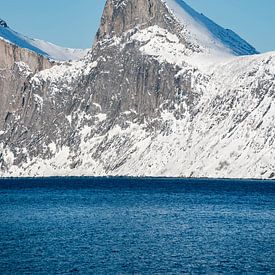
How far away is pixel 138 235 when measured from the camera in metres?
99.1

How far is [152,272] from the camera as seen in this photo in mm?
75188

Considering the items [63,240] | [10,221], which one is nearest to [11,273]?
[63,240]

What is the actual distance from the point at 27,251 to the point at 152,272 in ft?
54.6

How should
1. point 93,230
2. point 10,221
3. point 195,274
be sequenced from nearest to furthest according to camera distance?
1. point 195,274
2. point 93,230
3. point 10,221

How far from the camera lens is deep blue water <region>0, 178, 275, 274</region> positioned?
7869 centimetres

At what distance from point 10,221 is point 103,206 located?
3097cm

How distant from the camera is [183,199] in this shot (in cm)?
15925

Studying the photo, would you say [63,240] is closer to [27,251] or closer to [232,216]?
[27,251]

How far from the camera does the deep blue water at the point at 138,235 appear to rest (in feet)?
258

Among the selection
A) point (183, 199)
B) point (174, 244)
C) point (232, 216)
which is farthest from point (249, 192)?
point (174, 244)

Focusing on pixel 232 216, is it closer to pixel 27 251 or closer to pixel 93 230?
pixel 93 230

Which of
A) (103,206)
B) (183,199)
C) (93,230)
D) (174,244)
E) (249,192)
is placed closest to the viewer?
(174,244)

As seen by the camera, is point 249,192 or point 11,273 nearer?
point 11,273

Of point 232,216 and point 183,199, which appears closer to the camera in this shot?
point 232,216
